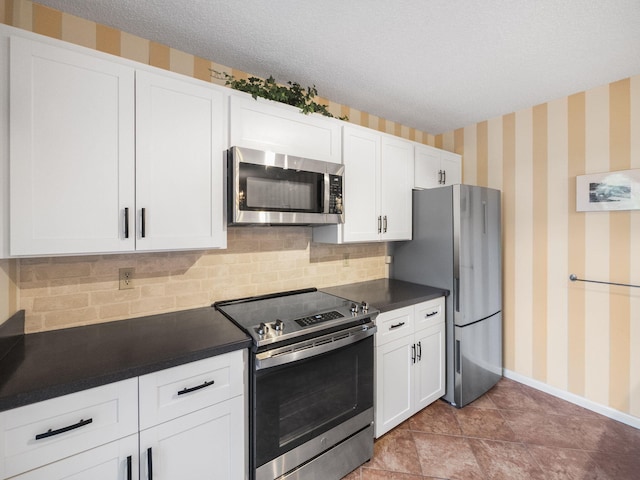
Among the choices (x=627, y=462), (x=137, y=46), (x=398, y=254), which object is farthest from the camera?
(x=398, y=254)

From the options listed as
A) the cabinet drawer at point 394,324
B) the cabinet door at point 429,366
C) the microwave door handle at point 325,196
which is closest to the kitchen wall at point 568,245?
the cabinet door at point 429,366

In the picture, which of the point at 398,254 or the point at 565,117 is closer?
the point at 565,117

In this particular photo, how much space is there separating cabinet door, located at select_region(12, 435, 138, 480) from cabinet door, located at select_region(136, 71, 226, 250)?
0.85 m

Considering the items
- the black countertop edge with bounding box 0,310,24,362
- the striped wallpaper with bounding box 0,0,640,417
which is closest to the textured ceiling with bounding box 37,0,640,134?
the striped wallpaper with bounding box 0,0,640,417

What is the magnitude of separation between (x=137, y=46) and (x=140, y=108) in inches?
26.2

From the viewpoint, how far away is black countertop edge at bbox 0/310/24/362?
4.03 feet

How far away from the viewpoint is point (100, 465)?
1098 mm

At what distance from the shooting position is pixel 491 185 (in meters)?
3.05

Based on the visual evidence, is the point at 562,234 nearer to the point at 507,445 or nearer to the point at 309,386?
the point at 507,445

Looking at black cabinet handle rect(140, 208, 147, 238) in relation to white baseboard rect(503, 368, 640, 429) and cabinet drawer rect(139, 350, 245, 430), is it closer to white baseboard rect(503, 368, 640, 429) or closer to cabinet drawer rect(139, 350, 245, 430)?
cabinet drawer rect(139, 350, 245, 430)

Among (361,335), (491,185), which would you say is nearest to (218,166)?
(361,335)

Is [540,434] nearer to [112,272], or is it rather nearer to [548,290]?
[548,290]

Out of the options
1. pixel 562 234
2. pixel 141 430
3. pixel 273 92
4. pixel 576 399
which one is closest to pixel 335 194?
pixel 273 92

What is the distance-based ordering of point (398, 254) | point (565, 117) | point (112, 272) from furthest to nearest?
point (398, 254)
point (565, 117)
point (112, 272)
